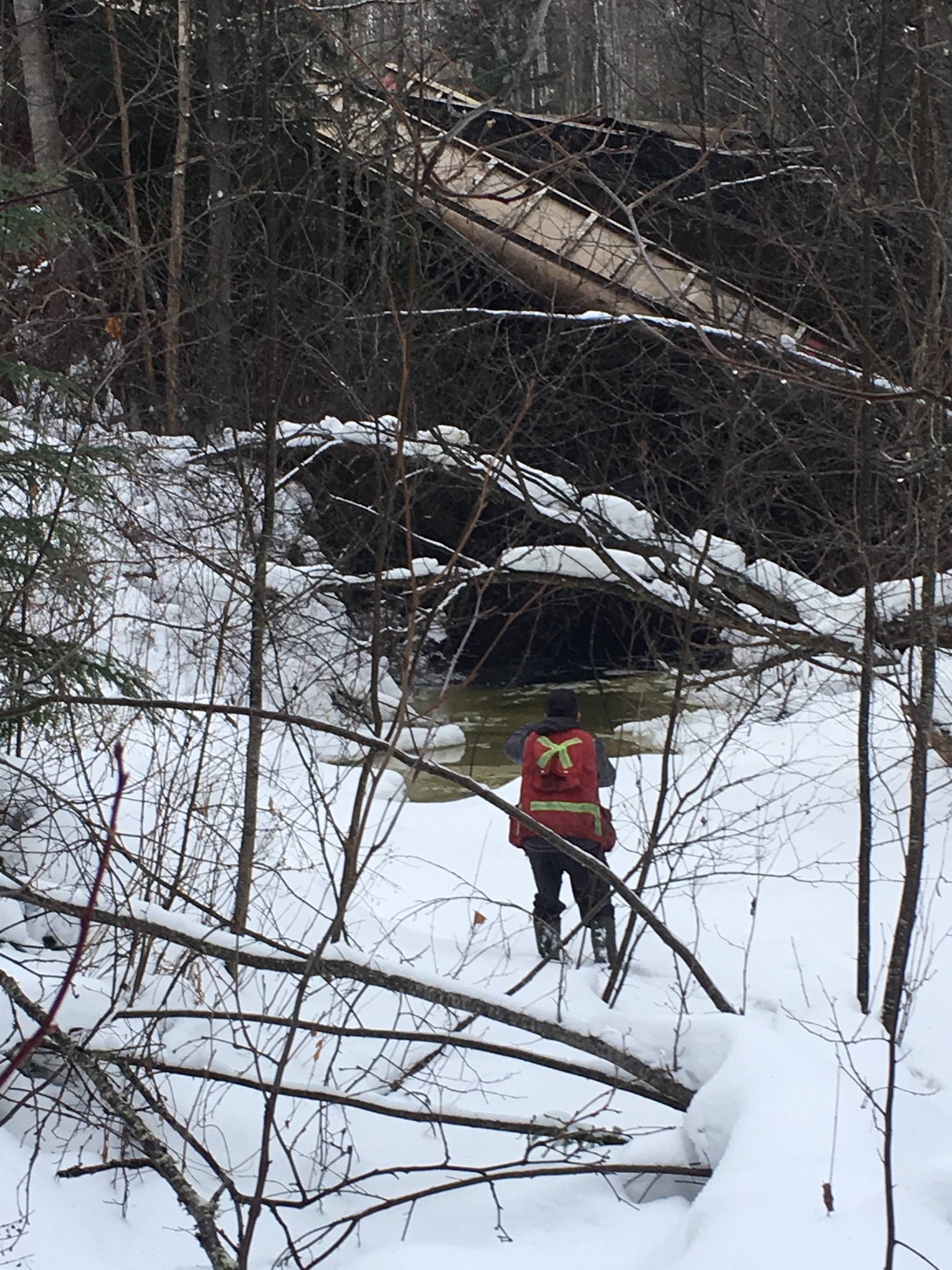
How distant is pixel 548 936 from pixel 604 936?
45 cm

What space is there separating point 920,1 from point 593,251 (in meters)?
6.53

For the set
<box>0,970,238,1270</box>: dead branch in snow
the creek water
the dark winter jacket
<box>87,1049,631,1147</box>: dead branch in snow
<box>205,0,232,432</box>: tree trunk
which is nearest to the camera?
<box>0,970,238,1270</box>: dead branch in snow

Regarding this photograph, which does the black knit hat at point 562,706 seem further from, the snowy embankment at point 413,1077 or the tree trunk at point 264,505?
the tree trunk at point 264,505

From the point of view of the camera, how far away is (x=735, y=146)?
35.9ft

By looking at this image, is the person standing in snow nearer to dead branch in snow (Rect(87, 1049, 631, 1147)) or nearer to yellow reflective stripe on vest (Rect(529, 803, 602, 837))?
yellow reflective stripe on vest (Rect(529, 803, 602, 837))

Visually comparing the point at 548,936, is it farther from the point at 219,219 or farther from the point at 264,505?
the point at 219,219

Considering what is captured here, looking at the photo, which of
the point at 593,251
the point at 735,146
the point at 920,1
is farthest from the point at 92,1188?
the point at 735,146

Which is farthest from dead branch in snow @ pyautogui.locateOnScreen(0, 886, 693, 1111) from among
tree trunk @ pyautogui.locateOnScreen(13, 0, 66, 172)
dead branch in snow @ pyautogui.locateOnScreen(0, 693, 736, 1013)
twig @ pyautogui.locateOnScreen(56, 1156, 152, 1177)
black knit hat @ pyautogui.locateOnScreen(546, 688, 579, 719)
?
tree trunk @ pyautogui.locateOnScreen(13, 0, 66, 172)

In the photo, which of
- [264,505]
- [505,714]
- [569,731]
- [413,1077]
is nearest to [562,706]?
[569,731]

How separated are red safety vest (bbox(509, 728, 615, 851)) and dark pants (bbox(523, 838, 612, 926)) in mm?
69

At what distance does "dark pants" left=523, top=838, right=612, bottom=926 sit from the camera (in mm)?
6016

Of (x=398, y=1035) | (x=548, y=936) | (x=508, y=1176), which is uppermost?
(x=548, y=936)

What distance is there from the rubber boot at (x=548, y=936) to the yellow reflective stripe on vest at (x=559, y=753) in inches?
31.1

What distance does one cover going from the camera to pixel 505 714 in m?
14.0
